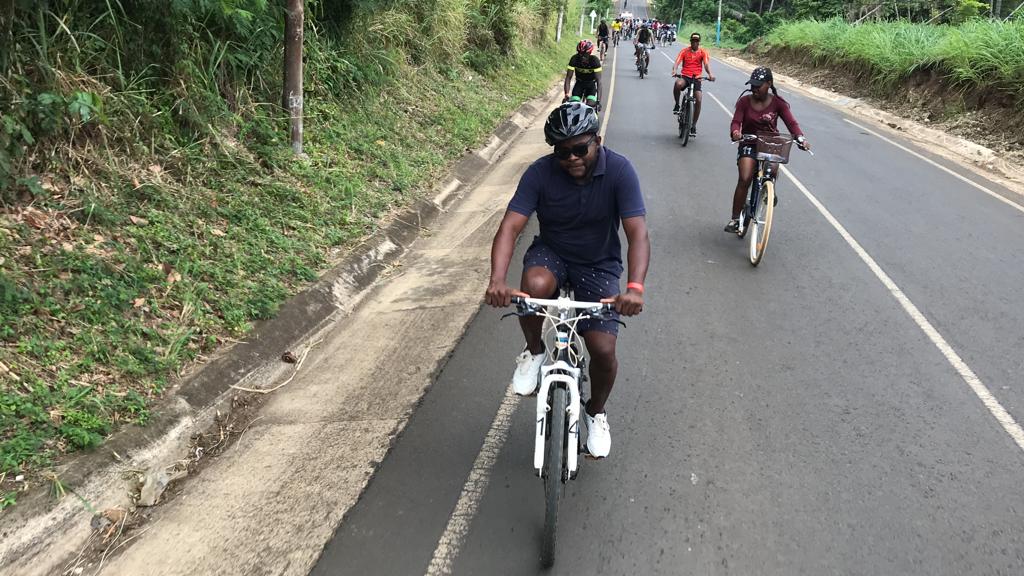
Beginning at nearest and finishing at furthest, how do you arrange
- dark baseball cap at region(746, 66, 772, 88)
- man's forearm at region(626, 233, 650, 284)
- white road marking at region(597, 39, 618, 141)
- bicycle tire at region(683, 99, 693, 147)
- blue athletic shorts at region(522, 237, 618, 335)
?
1. man's forearm at region(626, 233, 650, 284)
2. blue athletic shorts at region(522, 237, 618, 335)
3. dark baseball cap at region(746, 66, 772, 88)
4. bicycle tire at region(683, 99, 693, 147)
5. white road marking at region(597, 39, 618, 141)

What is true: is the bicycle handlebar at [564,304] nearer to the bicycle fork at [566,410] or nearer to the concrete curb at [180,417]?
the bicycle fork at [566,410]

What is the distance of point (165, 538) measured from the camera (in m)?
3.39

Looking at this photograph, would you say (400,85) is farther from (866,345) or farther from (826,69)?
(826,69)

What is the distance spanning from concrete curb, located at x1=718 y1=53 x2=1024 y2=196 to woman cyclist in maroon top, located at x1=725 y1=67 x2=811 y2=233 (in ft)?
20.7

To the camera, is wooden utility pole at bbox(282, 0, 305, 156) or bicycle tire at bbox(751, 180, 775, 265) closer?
bicycle tire at bbox(751, 180, 775, 265)

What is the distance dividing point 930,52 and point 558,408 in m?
20.0

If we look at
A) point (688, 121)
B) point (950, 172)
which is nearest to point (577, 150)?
point (688, 121)

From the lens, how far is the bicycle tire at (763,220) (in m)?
6.96

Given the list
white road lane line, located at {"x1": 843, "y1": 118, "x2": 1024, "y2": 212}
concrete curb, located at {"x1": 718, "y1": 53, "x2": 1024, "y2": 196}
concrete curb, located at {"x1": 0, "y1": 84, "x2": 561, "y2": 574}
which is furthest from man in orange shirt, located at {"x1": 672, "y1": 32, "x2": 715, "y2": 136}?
concrete curb, located at {"x1": 0, "y1": 84, "x2": 561, "y2": 574}

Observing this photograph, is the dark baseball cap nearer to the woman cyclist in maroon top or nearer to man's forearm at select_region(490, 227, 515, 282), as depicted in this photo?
the woman cyclist in maroon top

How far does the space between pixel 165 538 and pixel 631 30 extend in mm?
68056

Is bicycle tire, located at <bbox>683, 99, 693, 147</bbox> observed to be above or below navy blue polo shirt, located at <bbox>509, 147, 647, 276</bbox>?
below

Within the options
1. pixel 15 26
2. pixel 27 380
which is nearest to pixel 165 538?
pixel 27 380

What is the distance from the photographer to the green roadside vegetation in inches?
159
